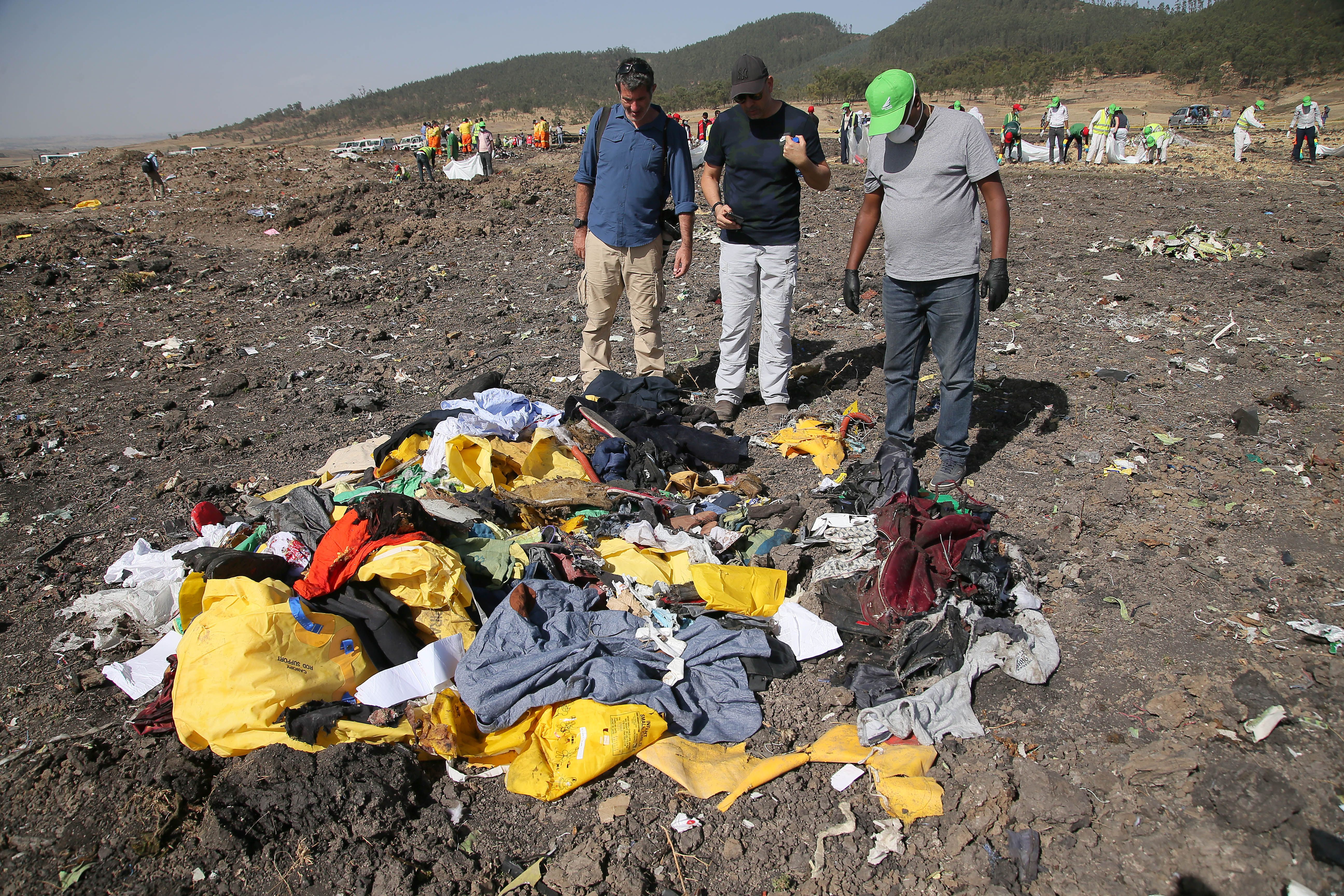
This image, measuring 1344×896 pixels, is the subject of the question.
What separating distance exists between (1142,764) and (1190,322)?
481 centimetres

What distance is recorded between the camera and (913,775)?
84.0 inches

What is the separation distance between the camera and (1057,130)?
16.4 meters

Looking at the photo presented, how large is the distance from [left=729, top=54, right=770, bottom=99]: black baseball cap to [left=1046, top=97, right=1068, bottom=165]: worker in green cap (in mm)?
16050

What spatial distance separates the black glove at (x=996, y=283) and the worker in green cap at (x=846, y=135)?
53.3 feet

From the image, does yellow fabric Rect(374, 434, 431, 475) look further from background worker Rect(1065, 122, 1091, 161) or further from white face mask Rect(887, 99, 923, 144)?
background worker Rect(1065, 122, 1091, 161)

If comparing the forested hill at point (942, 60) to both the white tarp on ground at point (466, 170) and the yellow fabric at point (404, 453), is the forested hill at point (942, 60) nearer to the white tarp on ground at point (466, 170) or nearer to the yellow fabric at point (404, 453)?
the white tarp on ground at point (466, 170)

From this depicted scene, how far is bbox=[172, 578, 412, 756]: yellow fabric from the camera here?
2.23 metres

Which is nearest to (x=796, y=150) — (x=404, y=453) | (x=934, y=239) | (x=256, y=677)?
(x=934, y=239)

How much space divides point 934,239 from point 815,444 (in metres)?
1.30

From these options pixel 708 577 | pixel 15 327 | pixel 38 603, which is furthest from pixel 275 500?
pixel 15 327

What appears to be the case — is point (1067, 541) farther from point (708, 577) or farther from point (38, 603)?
point (38, 603)

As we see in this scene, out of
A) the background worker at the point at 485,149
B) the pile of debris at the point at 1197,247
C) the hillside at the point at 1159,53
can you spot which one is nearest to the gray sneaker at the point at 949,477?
the pile of debris at the point at 1197,247

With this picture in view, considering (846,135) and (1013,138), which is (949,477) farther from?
(846,135)

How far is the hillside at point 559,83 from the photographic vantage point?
55.5 meters
